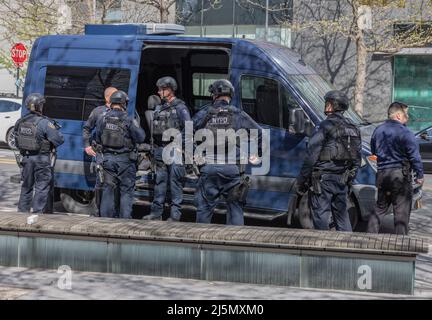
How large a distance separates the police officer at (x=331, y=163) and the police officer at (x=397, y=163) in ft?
1.70

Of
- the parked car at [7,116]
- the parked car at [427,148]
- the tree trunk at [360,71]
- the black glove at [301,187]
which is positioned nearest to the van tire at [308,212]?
the black glove at [301,187]

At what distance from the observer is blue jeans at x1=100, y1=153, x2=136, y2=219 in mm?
10305

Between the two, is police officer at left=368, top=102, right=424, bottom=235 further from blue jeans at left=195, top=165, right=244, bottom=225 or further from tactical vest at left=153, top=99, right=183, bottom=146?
tactical vest at left=153, top=99, right=183, bottom=146

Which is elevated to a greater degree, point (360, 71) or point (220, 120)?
point (360, 71)

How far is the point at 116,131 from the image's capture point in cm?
1020

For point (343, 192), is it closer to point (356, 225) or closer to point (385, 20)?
point (356, 225)

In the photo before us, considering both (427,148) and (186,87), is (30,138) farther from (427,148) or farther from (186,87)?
(427,148)

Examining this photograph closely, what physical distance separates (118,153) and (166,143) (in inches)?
26.5

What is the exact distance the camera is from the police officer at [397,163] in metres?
9.70

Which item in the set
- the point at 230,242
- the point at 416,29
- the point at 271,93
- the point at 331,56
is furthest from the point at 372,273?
the point at 331,56

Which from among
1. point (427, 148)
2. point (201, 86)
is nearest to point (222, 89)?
point (201, 86)

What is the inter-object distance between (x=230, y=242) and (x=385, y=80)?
64.8 ft

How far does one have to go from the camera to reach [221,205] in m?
11.0

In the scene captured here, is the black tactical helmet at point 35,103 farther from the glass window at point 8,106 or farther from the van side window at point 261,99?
the glass window at point 8,106
